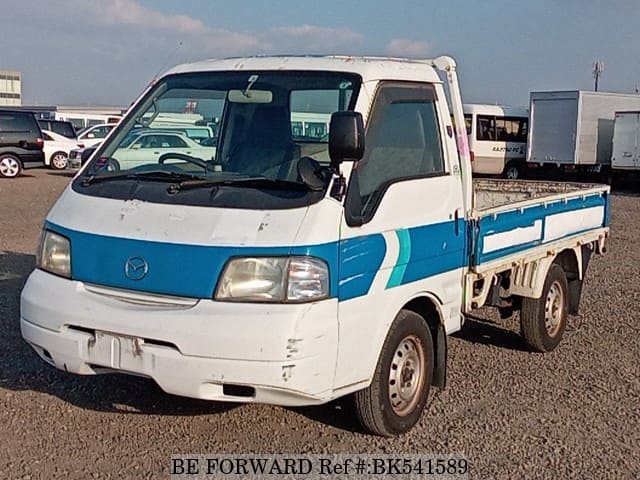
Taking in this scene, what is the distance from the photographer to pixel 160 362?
4.29 metres

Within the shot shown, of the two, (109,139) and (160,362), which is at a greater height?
(109,139)

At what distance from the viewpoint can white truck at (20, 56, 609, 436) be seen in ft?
13.8

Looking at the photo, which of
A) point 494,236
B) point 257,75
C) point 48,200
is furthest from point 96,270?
point 48,200

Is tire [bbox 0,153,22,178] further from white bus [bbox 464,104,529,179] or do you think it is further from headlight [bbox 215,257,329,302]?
headlight [bbox 215,257,329,302]

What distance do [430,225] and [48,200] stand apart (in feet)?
54.4

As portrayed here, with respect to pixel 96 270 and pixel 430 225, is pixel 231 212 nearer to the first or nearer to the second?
pixel 96 270

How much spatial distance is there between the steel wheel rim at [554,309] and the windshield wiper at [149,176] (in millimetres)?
3626

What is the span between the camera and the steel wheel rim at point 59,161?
93.9 ft

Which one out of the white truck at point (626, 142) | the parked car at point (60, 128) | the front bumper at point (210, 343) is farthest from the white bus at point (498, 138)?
the front bumper at point (210, 343)

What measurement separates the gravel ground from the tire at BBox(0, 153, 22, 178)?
20061mm

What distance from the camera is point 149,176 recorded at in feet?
16.0

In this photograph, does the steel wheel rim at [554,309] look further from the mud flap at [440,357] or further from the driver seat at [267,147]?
the driver seat at [267,147]

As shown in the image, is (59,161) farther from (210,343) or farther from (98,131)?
(210,343)

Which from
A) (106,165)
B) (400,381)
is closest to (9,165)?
(106,165)
